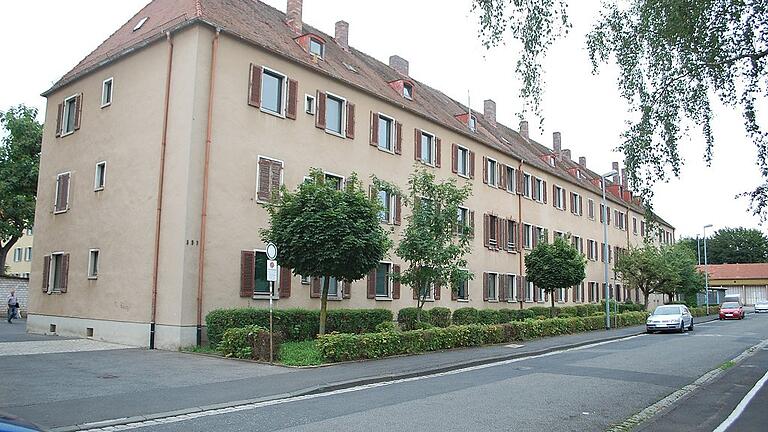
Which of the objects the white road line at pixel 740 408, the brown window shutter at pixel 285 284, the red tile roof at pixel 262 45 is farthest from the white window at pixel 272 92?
the white road line at pixel 740 408

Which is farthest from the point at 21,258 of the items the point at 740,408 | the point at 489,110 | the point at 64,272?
the point at 740,408

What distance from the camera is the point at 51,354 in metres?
16.6

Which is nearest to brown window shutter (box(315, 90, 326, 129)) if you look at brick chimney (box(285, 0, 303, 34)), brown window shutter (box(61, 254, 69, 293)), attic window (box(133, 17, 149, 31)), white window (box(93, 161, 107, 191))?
brick chimney (box(285, 0, 303, 34))

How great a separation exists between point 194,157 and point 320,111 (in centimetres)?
599

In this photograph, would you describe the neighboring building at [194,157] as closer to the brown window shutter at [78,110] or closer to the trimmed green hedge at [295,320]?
the brown window shutter at [78,110]

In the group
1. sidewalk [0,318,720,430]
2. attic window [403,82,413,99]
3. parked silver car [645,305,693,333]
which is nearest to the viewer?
sidewalk [0,318,720,430]

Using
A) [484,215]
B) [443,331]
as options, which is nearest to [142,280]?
[443,331]

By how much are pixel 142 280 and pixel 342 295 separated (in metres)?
7.31

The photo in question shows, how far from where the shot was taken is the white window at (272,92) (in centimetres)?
2172

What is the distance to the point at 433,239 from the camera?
20.0m

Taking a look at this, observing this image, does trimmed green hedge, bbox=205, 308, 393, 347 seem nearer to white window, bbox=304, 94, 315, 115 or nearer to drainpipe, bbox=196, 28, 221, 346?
drainpipe, bbox=196, 28, 221, 346

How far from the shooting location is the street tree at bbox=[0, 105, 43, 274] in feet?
132

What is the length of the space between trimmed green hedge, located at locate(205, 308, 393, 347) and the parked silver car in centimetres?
1533

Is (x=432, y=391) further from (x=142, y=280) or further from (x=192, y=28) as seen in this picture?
(x=192, y=28)
